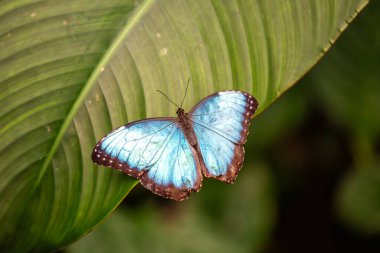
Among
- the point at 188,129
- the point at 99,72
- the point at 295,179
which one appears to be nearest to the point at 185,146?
the point at 188,129

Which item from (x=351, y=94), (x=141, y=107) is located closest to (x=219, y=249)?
(x=351, y=94)

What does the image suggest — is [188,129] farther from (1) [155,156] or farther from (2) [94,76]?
(2) [94,76]

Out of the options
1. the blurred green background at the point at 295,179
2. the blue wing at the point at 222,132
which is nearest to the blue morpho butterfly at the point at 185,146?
the blue wing at the point at 222,132

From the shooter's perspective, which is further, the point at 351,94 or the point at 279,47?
the point at 351,94

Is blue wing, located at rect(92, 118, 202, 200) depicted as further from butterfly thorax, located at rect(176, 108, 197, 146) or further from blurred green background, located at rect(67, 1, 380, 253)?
blurred green background, located at rect(67, 1, 380, 253)

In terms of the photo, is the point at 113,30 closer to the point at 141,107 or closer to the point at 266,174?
the point at 141,107

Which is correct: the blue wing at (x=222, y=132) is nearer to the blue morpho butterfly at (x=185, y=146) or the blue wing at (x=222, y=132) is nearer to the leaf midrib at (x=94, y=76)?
the blue morpho butterfly at (x=185, y=146)
